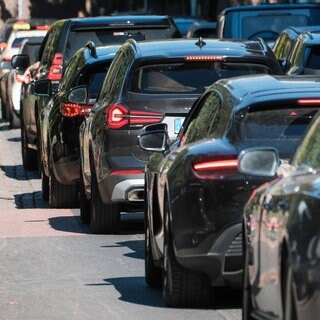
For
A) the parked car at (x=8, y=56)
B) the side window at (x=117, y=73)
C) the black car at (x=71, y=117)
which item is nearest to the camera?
the side window at (x=117, y=73)

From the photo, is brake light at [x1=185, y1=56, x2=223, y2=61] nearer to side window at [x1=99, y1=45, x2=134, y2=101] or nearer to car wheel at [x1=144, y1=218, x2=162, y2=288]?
side window at [x1=99, y1=45, x2=134, y2=101]

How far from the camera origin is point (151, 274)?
1122 cm

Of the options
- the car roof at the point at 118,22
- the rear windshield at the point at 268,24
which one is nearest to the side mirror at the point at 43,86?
the car roof at the point at 118,22

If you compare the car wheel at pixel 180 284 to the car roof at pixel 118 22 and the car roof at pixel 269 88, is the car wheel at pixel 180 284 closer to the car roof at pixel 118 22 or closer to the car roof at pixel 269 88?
the car roof at pixel 269 88

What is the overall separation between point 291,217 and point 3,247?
23.0 ft

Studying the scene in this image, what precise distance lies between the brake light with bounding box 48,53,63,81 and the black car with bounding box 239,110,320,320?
41.4 ft

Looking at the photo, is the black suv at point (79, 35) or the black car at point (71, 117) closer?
the black car at point (71, 117)

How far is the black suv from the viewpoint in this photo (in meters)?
21.0

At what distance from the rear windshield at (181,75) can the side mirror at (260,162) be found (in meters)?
5.94

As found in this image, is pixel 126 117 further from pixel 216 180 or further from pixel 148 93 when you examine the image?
pixel 216 180

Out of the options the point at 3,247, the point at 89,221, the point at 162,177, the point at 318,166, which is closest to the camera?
the point at 318,166

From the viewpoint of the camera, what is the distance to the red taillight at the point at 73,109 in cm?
1664

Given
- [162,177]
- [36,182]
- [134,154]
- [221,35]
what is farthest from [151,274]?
[221,35]

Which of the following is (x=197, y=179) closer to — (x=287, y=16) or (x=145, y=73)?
(x=145, y=73)
